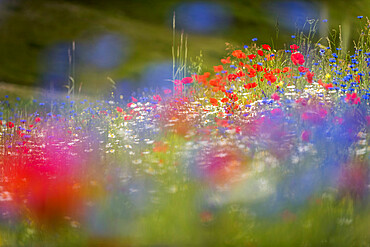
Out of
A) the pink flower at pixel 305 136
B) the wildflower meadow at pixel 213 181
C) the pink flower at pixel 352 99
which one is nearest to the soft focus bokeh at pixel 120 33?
the wildflower meadow at pixel 213 181

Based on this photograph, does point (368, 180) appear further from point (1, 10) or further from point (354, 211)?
point (1, 10)

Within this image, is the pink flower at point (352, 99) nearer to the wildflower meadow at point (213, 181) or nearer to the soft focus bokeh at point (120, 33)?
the wildflower meadow at point (213, 181)

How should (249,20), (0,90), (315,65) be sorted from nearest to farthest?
(315,65) < (0,90) < (249,20)

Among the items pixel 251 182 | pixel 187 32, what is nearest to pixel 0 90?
pixel 187 32

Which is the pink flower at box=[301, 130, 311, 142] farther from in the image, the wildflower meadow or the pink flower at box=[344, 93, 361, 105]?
the pink flower at box=[344, 93, 361, 105]

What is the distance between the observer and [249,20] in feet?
35.9

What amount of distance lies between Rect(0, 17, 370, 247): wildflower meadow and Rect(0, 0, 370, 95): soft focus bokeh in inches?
186

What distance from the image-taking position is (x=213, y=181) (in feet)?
11.5

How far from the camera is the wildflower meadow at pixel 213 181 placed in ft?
10.3

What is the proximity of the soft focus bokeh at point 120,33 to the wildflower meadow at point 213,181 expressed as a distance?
471 centimetres

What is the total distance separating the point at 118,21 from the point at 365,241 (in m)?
8.63

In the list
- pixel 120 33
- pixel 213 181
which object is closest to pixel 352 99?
pixel 213 181

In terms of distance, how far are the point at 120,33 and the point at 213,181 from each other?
7474mm

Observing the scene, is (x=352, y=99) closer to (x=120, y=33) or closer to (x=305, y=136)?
(x=305, y=136)
